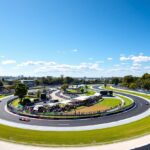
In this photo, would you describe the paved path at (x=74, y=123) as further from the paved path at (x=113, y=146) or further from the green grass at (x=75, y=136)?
the paved path at (x=113, y=146)

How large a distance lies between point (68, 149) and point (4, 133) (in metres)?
13.7

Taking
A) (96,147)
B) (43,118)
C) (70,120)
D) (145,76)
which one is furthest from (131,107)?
(145,76)

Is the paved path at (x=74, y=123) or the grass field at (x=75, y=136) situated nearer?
the grass field at (x=75, y=136)

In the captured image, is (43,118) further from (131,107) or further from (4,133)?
(131,107)

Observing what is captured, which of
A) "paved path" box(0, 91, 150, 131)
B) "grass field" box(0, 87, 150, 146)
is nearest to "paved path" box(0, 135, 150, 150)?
"grass field" box(0, 87, 150, 146)

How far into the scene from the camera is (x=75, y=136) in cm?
3080

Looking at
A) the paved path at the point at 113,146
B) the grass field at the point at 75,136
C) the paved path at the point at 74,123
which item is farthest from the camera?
the paved path at the point at 74,123

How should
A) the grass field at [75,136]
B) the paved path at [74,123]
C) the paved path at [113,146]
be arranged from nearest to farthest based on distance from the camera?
the paved path at [113,146], the grass field at [75,136], the paved path at [74,123]

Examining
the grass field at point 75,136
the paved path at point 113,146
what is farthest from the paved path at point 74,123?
the paved path at point 113,146

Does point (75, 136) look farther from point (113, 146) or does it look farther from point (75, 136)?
point (113, 146)

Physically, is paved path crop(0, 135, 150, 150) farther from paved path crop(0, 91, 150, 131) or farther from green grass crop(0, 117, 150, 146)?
paved path crop(0, 91, 150, 131)

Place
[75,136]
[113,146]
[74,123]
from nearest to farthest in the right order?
[113,146] < [75,136] < [74,123]

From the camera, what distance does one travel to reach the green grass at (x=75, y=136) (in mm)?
28438

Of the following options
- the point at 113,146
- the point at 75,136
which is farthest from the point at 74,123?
the point at 113,146
